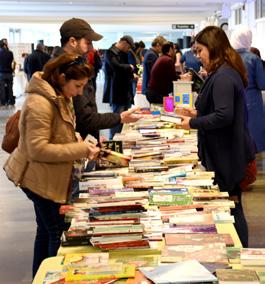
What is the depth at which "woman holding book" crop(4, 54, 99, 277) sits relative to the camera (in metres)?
2.54

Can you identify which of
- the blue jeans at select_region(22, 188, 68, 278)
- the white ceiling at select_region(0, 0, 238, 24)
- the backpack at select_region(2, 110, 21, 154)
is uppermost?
the white ceiling at select_region(0, 0, 238, 24)

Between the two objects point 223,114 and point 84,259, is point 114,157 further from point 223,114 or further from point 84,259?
point 84,259

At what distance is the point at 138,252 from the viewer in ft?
6.82

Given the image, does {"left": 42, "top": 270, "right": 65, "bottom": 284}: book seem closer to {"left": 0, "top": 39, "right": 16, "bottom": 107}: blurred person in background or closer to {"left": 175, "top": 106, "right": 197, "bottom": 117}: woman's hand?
{"left": 175, "top": 106, "right": 197, "bottom": 117}: woman's hand

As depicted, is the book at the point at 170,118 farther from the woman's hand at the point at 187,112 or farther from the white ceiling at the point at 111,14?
the white ceiling at the point at 111,14

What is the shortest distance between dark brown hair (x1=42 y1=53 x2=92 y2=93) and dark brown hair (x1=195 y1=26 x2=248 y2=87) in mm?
755

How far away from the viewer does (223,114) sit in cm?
302

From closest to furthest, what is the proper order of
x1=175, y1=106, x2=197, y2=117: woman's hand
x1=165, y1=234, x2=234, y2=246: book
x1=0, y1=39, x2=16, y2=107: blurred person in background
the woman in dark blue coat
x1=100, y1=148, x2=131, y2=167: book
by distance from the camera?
x1=165, y1=234, x2=234, y2=246: book → x1=100, y1=148, x2=131, y2=167: book → x1=175, y1=106, x2=197, y2=117: woman's hand → the woman in dark blue coat → x1=0, y1=39, x2=16, y2=107: blurred person in background

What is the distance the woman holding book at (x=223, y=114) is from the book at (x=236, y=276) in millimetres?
1311

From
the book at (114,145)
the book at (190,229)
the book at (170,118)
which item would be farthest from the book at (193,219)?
the book at (170,118)

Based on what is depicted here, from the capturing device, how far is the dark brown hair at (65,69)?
2582 millimetres

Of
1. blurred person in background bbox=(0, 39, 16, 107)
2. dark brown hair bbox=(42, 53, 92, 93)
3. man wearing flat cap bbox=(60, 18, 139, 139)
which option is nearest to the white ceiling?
blurred person in background bbox=(0, 39, 16, 107)

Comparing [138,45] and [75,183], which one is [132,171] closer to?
[75,183]

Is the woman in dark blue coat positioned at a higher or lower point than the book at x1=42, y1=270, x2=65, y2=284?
higher
